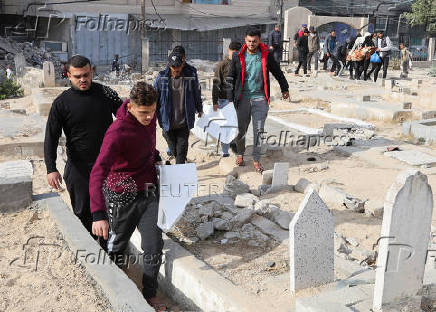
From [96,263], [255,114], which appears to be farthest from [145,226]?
[255,114]

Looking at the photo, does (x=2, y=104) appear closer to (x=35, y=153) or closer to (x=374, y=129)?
(x=35, y=153)

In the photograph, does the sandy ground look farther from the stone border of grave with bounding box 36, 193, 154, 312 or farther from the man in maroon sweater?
the man in maroon sweater

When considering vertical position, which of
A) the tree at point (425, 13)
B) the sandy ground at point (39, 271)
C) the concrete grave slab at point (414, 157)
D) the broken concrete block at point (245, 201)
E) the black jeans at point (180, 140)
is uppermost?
the tree at point (425, 13)

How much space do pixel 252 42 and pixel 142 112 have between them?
10.3 ft

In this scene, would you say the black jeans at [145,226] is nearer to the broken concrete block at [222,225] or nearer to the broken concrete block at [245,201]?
the broken concrete block at [222,225]

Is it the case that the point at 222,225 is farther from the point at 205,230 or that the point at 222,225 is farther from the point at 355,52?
the point at 355,52

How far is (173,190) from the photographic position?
11.3 feet

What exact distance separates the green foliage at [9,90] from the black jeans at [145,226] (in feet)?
37.0

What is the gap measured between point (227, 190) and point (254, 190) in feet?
1.34

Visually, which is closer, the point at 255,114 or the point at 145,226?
the point at 145,226

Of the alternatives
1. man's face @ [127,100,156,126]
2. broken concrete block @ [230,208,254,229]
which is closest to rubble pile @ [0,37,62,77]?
broken concrete block @ [230,208,254,229]

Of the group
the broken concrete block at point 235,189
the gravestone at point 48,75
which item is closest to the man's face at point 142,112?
the broken concrete block at point 235,189

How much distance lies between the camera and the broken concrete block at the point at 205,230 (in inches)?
159

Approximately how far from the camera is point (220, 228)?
418 cm
